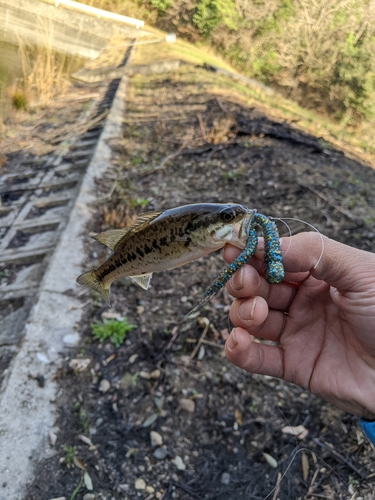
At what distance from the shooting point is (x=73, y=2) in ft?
76.7

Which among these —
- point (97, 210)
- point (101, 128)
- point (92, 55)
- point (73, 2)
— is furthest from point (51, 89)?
point (73, 2)

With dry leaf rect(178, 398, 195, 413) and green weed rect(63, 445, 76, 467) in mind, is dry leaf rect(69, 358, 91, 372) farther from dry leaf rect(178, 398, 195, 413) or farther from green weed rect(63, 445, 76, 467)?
dry leaf rect(178, 398, 195, 413)

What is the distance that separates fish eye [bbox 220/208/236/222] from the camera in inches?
74.7

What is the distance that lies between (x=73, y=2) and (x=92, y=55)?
5.84 meters

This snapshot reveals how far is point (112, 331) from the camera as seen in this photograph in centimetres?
433

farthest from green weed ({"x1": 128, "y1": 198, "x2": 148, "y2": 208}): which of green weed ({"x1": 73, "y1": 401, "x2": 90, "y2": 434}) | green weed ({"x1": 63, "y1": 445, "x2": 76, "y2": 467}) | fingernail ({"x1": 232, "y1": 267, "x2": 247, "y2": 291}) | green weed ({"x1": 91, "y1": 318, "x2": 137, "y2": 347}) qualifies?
fingernail ({"x1": 232, "y1": 267, "x2": 247, "y2": 291})

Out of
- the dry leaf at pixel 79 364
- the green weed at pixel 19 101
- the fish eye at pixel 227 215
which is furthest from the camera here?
the green weed at pixel 19 101

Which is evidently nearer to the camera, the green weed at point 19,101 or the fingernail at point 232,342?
the fingernail at point 232,342

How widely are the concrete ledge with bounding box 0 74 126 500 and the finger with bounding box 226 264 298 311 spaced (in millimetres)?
2383

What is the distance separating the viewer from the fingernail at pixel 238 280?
2155mm

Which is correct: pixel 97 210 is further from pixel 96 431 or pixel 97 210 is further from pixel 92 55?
pixel 92 55

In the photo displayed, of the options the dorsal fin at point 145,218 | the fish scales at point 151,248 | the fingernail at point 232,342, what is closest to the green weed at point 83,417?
the fingernail at point 232,342

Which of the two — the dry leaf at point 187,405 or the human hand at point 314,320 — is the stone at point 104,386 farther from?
the human hand at point 314,320

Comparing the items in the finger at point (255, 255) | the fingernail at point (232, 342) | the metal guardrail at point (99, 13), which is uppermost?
the metal guardrail at point (99, 13)
